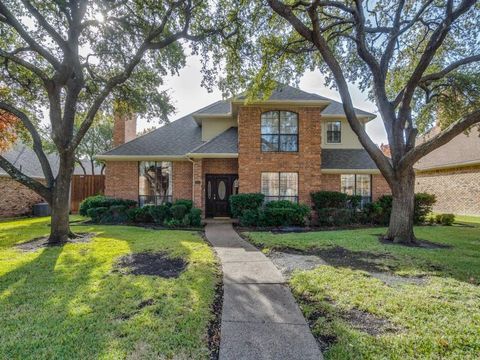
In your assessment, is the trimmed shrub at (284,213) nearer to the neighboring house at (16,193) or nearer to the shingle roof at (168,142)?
the shingle roof at (168,142)

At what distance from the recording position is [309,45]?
11.5 metres

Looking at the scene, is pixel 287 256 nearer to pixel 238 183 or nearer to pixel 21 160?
pixel 238 183

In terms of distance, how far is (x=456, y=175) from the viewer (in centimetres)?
1900

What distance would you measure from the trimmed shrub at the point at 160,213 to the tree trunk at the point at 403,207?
9299mm

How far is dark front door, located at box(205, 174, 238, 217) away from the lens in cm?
1513

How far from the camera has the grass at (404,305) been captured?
302 cm

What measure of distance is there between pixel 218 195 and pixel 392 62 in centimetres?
1051

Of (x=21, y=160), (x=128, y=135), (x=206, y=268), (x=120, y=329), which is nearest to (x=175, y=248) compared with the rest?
(x=206, y=268)

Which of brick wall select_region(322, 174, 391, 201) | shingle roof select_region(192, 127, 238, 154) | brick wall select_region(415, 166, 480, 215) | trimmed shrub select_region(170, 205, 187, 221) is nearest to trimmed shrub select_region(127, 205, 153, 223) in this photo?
trimmed shrub select_region(170, 205, 187, 221)

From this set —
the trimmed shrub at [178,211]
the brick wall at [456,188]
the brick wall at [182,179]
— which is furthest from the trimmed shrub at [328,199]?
the brick wall at [456,188]

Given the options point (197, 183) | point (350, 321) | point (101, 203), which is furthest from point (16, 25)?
point (350, 321)

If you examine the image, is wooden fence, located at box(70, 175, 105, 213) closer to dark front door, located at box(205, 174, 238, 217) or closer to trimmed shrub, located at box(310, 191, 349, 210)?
dark front door, located at box(205, 174, 238, 217)

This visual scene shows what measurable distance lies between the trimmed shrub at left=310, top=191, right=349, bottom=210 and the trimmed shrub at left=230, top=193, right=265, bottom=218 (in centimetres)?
274

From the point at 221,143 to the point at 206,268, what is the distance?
959 cm
